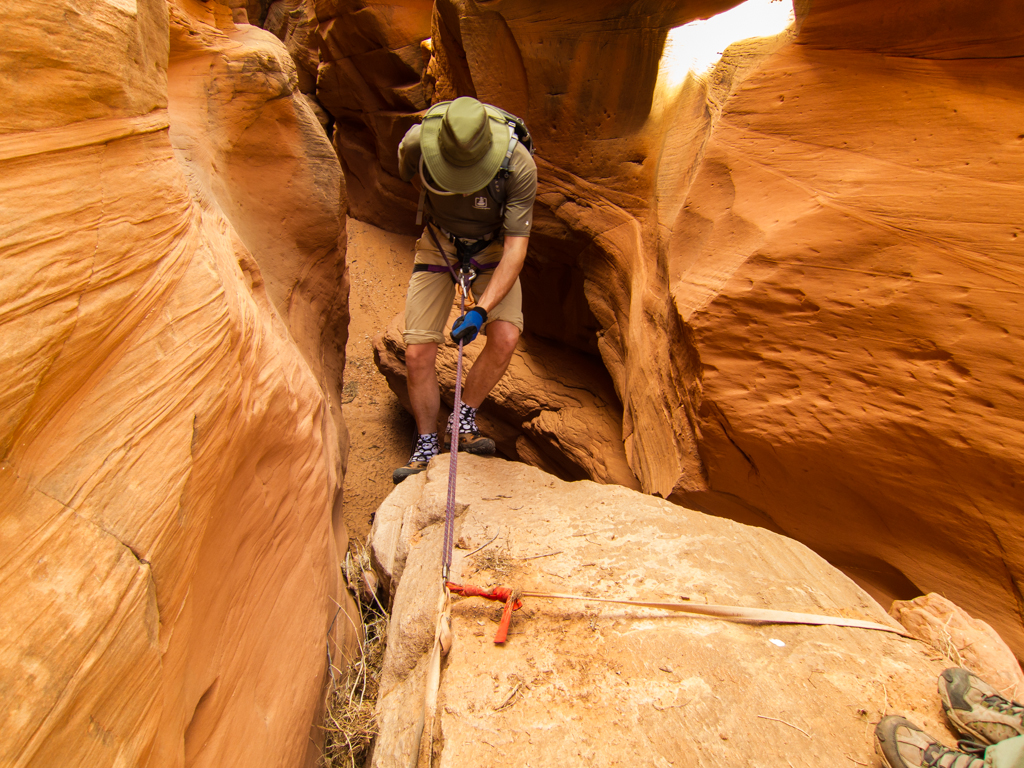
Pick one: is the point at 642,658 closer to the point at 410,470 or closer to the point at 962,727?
the point at 962,727

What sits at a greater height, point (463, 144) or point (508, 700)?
point (463, 144)

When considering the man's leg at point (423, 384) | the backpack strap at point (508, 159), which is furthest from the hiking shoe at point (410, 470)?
the backpack strap at point (508, 159)

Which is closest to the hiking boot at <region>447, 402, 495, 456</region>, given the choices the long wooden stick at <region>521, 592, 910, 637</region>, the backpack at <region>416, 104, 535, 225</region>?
the backpack at <region>416, 104, 535, 225</region>

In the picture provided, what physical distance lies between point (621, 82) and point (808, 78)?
1559mm

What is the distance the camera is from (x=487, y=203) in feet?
9.53

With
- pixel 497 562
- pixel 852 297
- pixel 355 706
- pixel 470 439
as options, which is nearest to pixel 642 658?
pixel 497 562

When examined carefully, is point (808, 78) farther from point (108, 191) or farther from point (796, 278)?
point (108, 191)

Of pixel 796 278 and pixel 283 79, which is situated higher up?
pixel 283 79

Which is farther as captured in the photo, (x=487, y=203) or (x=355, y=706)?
(x=487, y=203)

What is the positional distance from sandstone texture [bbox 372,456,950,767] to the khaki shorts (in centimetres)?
129

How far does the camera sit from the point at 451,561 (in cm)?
192

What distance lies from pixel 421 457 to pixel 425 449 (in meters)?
0.05

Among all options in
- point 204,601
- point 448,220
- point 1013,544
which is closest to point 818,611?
point 1013,544

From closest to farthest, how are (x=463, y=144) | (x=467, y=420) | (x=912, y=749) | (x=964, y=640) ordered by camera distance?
(x=912, y=749)
(x=964, y=640)
(x=463, y=144)
(x=467, y=420)
